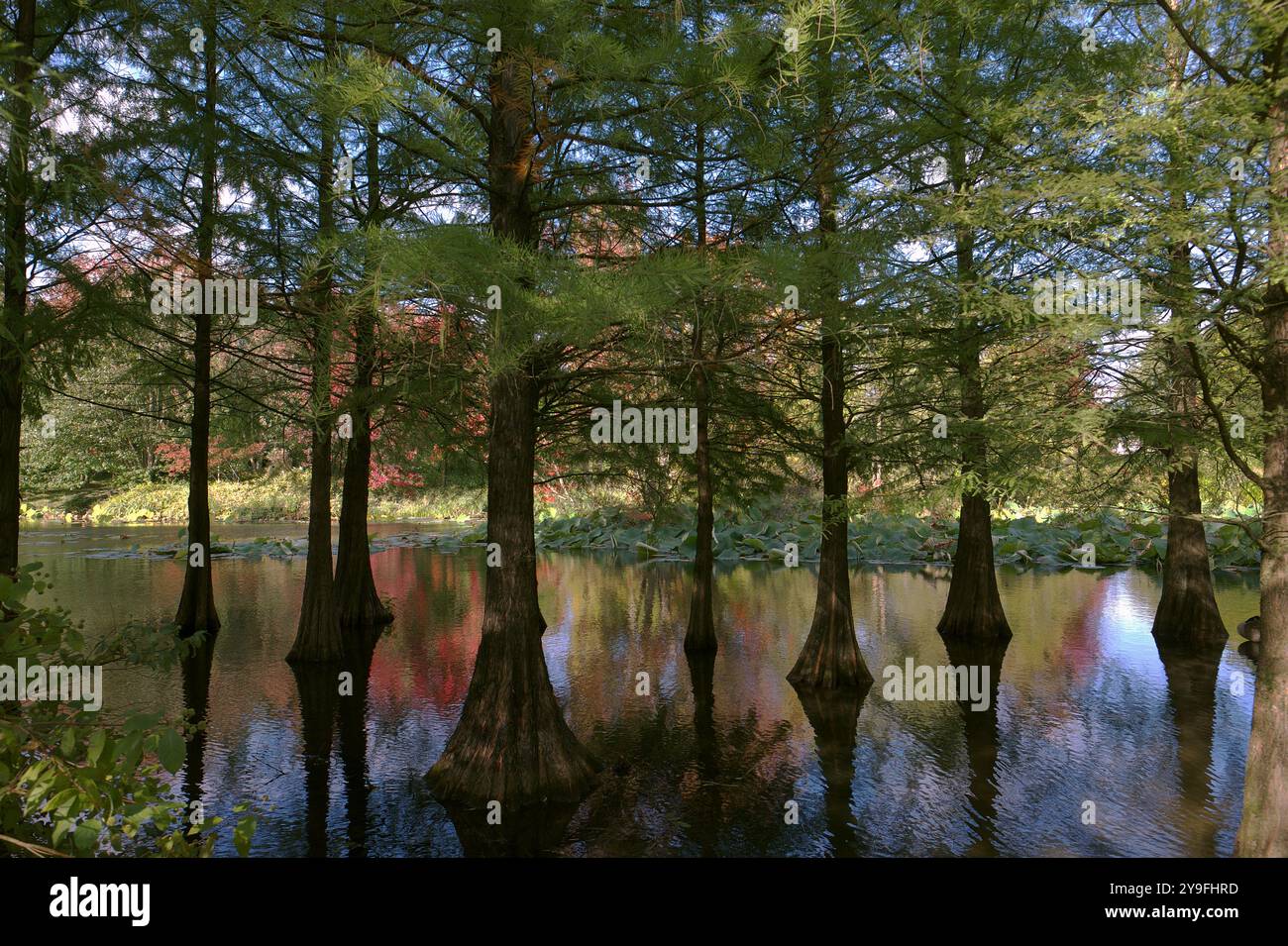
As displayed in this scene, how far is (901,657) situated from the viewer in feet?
38.7

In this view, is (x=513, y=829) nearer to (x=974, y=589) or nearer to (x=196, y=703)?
(x=196, y=703)

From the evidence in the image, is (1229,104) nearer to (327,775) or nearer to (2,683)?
(2,683)

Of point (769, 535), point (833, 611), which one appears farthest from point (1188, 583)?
point (769, 535)

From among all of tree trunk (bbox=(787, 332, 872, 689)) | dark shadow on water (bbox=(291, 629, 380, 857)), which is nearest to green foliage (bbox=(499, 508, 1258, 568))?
tree trunk (bbox=(787, 332, 872, 689))

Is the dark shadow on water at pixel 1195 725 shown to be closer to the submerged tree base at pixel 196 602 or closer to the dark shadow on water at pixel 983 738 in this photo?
the dark shadow on water at pixel 983 738

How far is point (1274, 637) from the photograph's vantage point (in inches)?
180

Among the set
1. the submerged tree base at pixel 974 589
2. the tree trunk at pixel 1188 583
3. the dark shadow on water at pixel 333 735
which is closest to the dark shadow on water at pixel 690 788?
the dark shadow on water at pixel 333 735

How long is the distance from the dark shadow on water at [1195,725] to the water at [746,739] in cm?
4

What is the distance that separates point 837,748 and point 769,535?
Answer: 1709 cm

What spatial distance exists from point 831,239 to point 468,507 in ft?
89.5

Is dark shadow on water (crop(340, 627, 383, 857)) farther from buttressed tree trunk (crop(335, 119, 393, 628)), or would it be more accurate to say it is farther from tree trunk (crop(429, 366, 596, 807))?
buttressed tree trunk (crop(335, 119, 393, 628))

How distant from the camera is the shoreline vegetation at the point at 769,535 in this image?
21688mm

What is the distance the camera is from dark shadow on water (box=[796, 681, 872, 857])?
20.8 feet

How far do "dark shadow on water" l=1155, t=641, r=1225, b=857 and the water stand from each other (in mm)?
36
